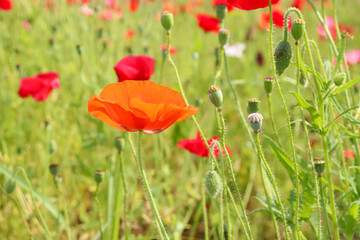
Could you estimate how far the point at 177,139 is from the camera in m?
2.14

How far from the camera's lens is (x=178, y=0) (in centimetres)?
532

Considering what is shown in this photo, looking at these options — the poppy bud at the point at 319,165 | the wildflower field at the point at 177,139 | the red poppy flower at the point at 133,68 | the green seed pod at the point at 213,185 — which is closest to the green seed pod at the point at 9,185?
the wildflower field at the point at 177,139

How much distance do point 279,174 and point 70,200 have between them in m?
1.02

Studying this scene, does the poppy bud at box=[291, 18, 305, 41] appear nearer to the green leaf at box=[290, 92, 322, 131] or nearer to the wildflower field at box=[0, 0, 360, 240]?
the wildflower field at box=[0, 0, 360, 240]

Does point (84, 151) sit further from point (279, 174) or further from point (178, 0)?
point (178, 0)

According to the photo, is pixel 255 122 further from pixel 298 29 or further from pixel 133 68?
pixel 133 68

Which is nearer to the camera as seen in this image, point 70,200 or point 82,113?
point 70,200

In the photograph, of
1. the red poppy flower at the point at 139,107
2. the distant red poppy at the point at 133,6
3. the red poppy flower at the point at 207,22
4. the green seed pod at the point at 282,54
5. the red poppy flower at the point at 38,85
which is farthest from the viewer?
the distant red poppy at the point at 133,6

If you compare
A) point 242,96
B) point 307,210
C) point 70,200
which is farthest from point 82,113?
point 307,210

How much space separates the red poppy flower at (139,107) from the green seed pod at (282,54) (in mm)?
218

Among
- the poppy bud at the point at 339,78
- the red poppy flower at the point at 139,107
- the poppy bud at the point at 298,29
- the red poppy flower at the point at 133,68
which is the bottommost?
the red poppy flower at the point at 139,107

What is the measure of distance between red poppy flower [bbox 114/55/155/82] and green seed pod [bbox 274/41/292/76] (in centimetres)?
45

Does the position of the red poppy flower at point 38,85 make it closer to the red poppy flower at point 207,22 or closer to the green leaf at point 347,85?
the red poppy flower at point 207,22

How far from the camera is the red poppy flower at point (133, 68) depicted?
1221mm
